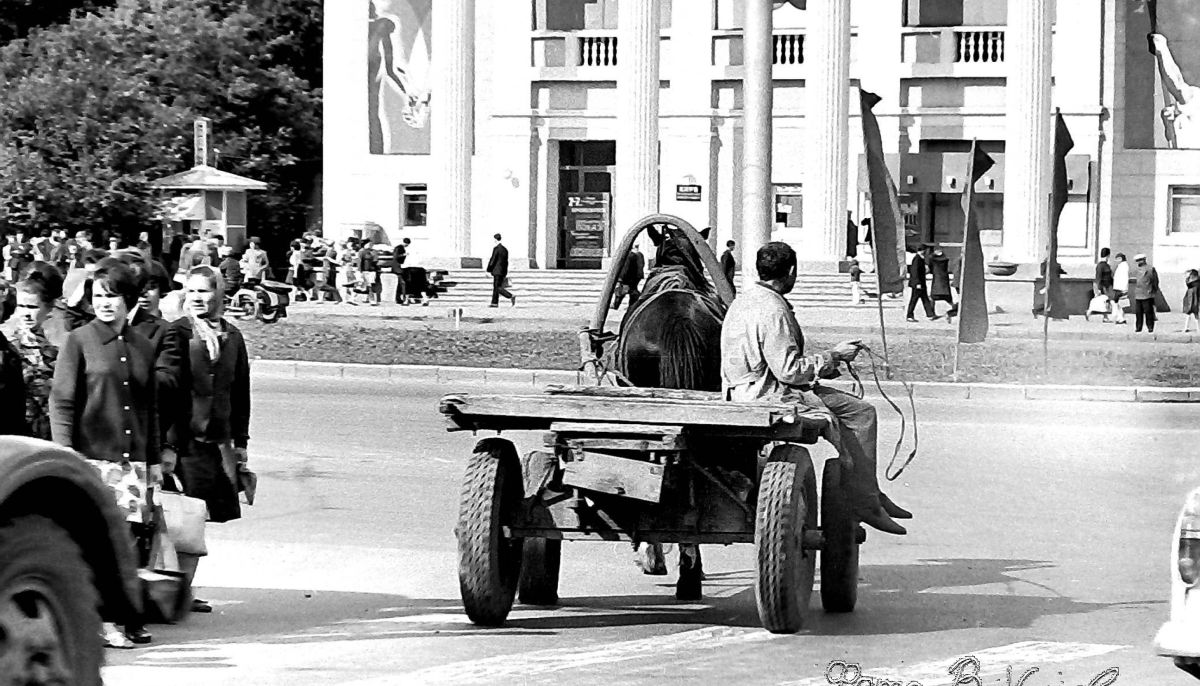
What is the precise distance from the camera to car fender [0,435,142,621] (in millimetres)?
5590

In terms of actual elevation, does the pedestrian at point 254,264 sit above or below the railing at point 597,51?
below

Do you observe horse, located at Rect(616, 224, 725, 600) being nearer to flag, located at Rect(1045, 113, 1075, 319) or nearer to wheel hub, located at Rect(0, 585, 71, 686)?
wheel hub, located at Rect(0, 585, 71, 686)

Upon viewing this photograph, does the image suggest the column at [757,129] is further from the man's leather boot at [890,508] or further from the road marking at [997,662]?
the road marking at [997,662]

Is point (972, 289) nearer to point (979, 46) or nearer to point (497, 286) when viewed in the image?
point (497, 286)

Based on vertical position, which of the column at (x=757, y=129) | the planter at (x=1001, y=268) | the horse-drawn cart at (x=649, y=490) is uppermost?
the column at (x=757, y=129)

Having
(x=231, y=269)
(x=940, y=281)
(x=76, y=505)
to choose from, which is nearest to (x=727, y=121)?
(x=940, y=281)

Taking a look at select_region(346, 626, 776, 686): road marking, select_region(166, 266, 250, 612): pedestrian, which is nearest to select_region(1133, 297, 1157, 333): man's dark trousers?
select_region(346, 626, 776, 686): road marking

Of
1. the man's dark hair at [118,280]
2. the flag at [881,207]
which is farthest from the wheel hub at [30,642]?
the flag at [881,207]

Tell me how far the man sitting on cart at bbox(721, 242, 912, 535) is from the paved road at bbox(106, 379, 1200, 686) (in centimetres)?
78

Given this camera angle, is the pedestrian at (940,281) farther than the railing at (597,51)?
No

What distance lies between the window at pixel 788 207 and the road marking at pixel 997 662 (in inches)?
1568

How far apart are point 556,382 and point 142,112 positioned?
1198 inches

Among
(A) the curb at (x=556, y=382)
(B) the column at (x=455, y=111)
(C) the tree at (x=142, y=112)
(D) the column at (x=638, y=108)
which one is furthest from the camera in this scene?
(B) the column at (x=455, y=111)
